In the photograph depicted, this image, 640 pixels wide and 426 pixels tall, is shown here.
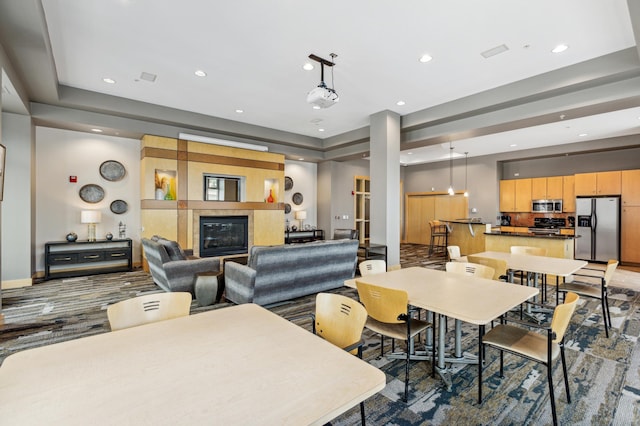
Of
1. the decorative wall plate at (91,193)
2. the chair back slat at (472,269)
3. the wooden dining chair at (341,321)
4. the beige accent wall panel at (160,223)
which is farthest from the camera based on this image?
the beige accent wall panel at (160,223)

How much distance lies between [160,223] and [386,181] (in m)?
4.88

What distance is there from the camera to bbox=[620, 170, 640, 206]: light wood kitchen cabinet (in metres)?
7.41

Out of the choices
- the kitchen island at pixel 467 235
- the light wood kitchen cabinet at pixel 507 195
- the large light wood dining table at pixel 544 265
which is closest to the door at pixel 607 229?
the light wood kitchen cabinet at pixel 507 195

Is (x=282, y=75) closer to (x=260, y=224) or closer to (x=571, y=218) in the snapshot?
(x=260, y=224)

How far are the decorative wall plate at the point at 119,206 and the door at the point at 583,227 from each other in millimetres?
11070

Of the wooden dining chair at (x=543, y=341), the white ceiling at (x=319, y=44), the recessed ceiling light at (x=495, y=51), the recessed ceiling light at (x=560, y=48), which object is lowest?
the wooden dining chair at (x=543, y=341)

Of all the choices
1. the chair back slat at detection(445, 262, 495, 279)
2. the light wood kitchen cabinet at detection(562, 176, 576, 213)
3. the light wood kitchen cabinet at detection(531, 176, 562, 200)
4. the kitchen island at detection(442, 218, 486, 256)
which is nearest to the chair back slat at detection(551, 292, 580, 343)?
the chair back slat at detection(445, 262, 495, 279)

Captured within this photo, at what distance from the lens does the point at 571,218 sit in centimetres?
873

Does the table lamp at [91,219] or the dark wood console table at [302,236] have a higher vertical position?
the table lamp at [91,219]

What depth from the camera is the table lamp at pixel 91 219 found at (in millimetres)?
5992

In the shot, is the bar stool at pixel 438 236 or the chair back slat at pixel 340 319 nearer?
the chair back slat at pixel 340 319

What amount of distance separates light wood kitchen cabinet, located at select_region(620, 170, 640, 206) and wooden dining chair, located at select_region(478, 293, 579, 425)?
311 inches

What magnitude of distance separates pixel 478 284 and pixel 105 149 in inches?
294

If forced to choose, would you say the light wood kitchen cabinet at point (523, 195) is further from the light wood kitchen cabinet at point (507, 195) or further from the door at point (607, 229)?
the door at point (607, 229)
